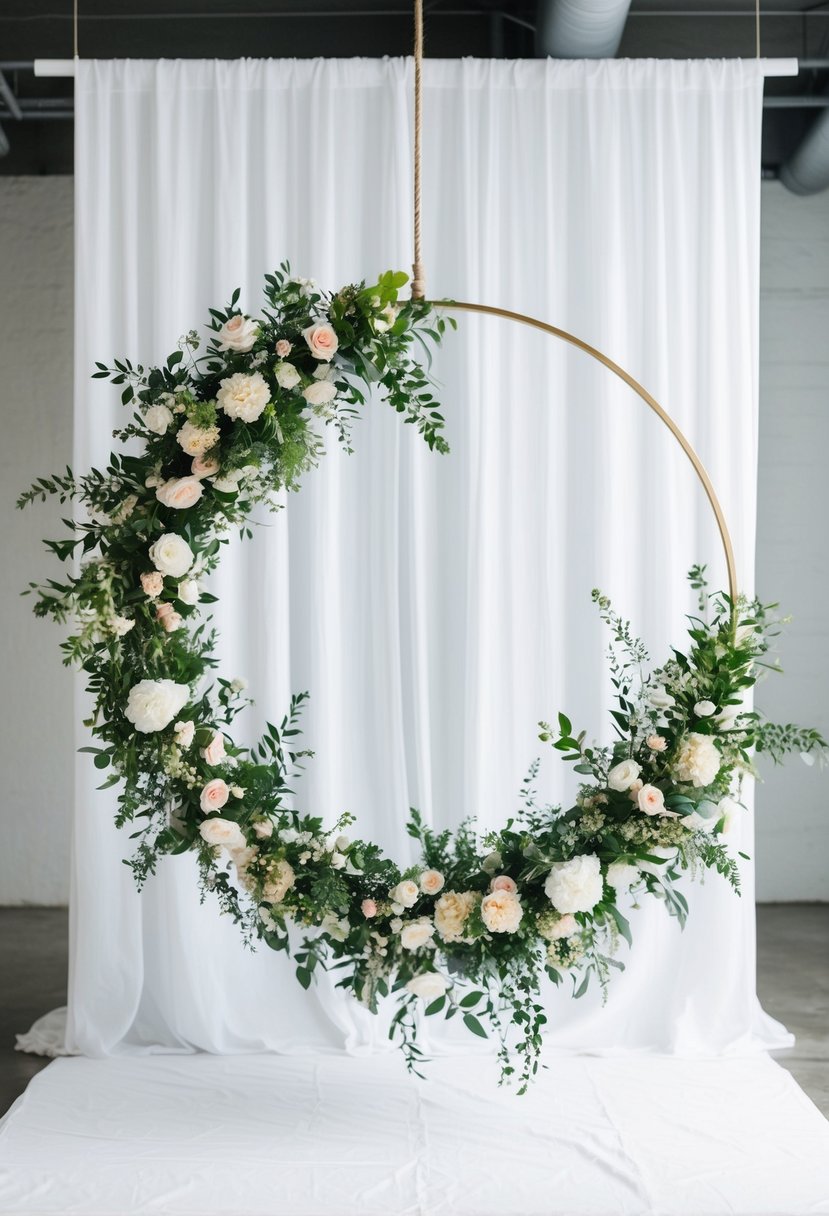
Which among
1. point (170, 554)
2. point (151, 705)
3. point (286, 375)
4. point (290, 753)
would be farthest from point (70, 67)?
point (290, 753)

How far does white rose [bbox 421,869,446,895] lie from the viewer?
2.84 m

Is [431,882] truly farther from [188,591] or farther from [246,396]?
[246,396]

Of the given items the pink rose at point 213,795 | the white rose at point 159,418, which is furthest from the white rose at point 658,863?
the white rose at point 159,418

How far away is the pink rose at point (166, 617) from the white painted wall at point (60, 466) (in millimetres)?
2477

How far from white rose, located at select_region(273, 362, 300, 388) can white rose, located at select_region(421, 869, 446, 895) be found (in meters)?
1.18

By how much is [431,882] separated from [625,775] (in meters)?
0.51

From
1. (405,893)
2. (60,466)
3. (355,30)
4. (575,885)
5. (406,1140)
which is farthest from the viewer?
(60,466)

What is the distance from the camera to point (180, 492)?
9.17ft

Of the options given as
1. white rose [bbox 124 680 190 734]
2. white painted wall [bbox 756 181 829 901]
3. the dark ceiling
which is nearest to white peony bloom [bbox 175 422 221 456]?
white rose [bbox 124 680 190 734]

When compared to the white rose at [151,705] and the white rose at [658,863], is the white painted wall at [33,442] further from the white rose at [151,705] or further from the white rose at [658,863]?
the white rose at [658,863]

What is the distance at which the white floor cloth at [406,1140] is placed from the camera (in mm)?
2654

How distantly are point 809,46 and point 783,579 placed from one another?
211cm

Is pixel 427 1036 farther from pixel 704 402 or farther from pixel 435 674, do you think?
pixel 704 402

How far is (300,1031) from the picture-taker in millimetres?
3596
